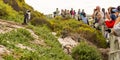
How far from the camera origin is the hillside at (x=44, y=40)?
19141 mm

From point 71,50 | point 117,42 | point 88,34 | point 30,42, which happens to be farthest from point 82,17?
point 117,42

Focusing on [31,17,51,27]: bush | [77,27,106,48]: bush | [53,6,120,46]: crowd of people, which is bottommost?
[77,27,106,48]: bush

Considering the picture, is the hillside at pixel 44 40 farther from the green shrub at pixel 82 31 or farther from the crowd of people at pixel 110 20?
the crowd of people at pixel 110 20

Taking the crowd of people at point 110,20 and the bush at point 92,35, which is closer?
the crowd of people at point 110,20

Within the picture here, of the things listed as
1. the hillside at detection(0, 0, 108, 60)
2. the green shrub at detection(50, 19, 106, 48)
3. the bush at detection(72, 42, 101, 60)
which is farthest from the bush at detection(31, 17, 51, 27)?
the bush at detection(72, 42, 101, 60)

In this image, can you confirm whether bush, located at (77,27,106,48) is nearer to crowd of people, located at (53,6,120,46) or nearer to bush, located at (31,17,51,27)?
crowd of people, located at (53,6,120,46)

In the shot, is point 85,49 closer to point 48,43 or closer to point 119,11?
point 48,43

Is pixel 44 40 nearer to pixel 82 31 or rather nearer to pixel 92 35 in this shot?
pixel 92 35

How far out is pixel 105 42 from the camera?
3166 centimetres

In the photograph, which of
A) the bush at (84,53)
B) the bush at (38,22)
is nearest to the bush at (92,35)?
the bush at (38,22)

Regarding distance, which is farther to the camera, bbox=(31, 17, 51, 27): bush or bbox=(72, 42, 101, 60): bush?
bbox=(31, 17, 51, 27): bush

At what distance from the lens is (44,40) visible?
26641 mm

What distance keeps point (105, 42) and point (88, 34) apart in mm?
2459

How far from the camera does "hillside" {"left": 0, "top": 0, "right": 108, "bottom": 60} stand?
62.8 ft
